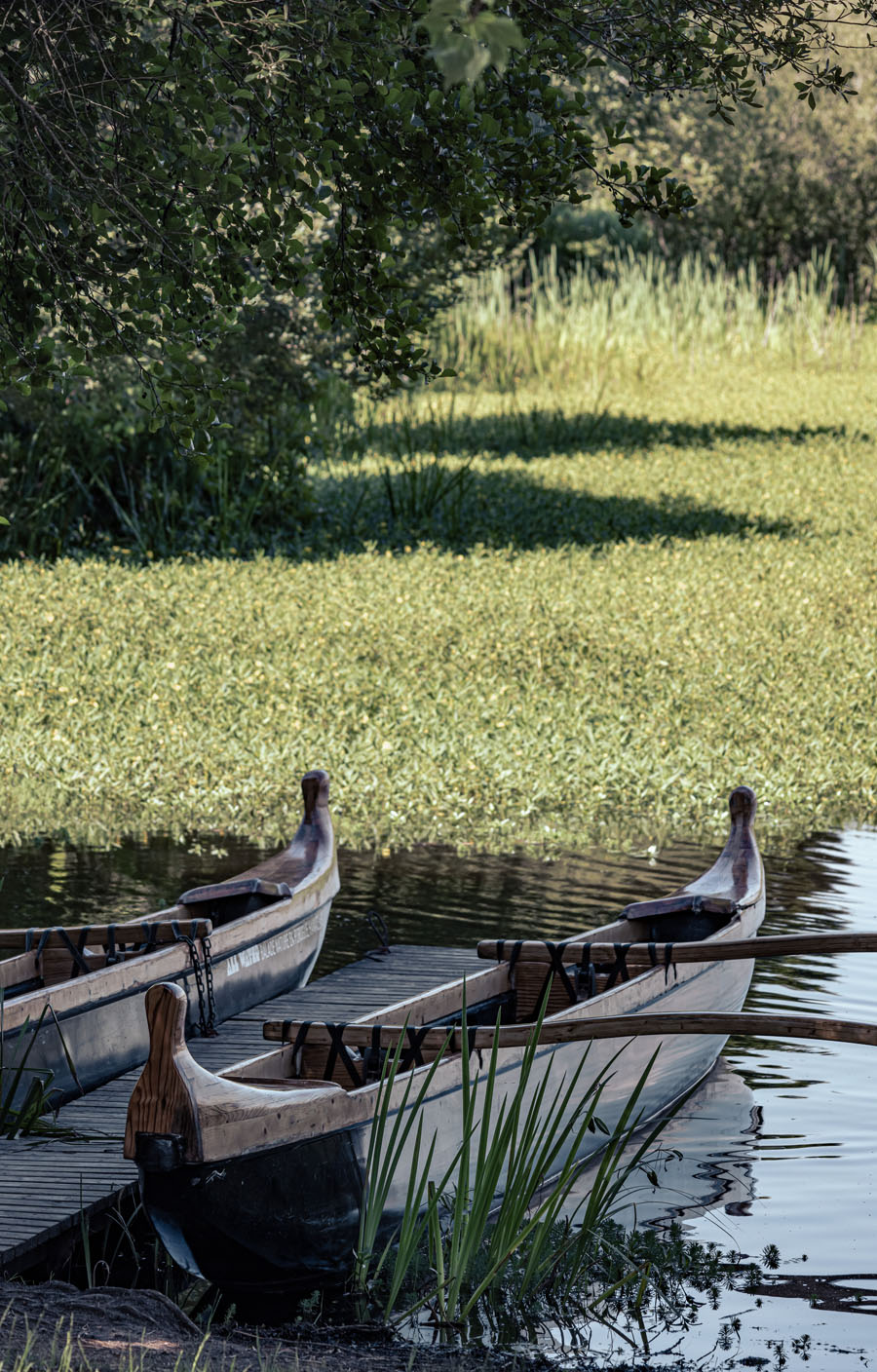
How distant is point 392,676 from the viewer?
608 inches

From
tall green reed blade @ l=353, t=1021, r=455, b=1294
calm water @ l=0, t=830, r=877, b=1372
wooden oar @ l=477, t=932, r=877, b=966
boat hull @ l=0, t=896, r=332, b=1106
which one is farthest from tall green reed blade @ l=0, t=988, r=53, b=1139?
calm water @ l=0, t=830, r=877, b=1372

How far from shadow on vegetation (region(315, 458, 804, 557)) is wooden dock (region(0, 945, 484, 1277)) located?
1333 cm

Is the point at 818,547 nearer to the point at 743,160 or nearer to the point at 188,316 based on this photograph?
the point at 188,316

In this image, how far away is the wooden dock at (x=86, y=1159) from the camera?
230 inches

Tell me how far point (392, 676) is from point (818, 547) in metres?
8.13

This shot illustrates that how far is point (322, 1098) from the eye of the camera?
5648 mm

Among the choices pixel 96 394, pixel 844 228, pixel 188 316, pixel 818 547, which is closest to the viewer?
pixel 188 316

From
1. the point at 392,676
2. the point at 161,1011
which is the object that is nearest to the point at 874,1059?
the point at 161,1011

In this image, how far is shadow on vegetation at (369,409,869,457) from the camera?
29203mm

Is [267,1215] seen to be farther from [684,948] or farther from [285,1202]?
[684,948]

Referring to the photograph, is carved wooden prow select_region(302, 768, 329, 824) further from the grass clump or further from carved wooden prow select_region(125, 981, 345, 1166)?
carved wooden prow select_region(125, 981, 345, 1166)

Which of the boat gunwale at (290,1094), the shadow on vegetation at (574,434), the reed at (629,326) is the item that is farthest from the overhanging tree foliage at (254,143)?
the reed at (629,326)

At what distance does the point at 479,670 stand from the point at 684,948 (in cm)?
815

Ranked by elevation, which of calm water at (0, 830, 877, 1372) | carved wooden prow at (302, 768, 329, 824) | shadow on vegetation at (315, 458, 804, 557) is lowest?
calm water at (0, 830, 877, 1372)
